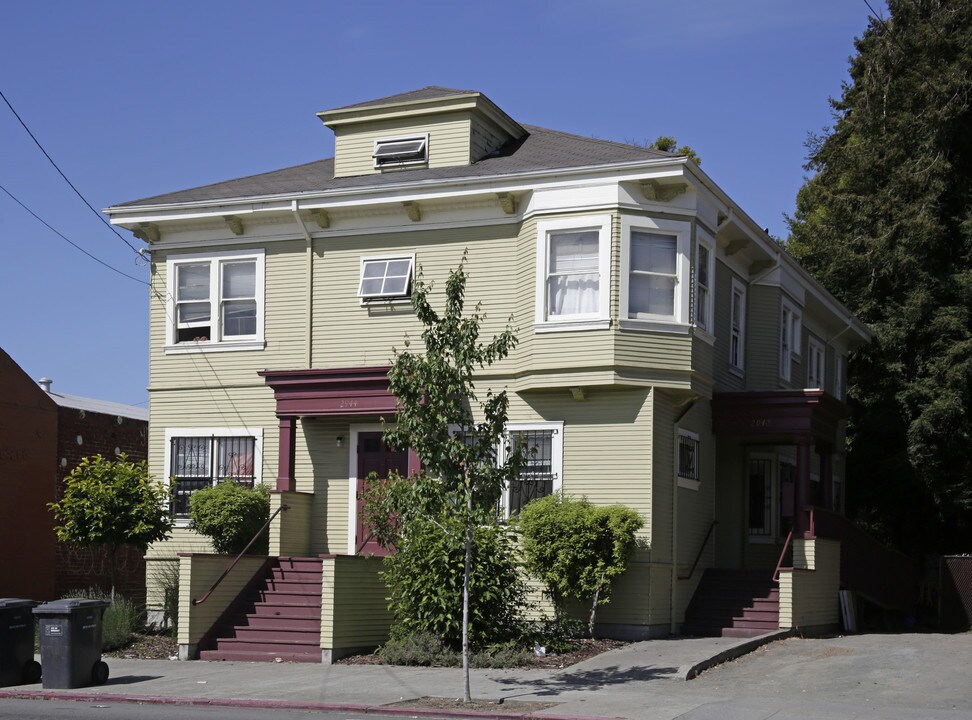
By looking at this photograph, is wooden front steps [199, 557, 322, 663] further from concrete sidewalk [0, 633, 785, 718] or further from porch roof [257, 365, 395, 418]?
porch roof [257, 365, 395, 418]

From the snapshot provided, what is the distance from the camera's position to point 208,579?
19641 millimetres

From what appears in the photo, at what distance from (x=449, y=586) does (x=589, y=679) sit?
111 inches

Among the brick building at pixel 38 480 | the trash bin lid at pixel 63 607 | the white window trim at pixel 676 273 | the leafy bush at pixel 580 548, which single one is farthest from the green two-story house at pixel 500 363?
the brick building at pixel 38 480

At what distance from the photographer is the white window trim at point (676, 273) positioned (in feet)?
65.7

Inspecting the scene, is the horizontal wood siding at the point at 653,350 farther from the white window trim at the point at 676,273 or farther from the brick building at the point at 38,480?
the brick building at the point at 38,480

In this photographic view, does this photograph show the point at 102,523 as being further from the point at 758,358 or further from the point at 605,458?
the point at 758,358

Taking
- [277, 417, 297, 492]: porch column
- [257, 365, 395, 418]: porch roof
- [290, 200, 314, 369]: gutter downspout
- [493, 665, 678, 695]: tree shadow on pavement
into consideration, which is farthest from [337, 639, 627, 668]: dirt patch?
[290, 200, 314, 369]: gutter downspout

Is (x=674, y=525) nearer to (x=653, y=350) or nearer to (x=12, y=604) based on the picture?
(x=653, y=350)

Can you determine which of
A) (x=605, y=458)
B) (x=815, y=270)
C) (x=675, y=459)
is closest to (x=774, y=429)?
(x=675, y=459)

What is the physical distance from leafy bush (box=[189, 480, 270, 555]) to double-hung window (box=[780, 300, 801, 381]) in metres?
11.1

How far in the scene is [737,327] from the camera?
80.6 feet

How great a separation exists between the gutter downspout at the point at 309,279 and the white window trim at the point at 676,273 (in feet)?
19.7

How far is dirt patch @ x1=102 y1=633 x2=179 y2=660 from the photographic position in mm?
19594

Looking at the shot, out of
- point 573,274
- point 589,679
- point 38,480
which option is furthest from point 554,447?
point 38,480
